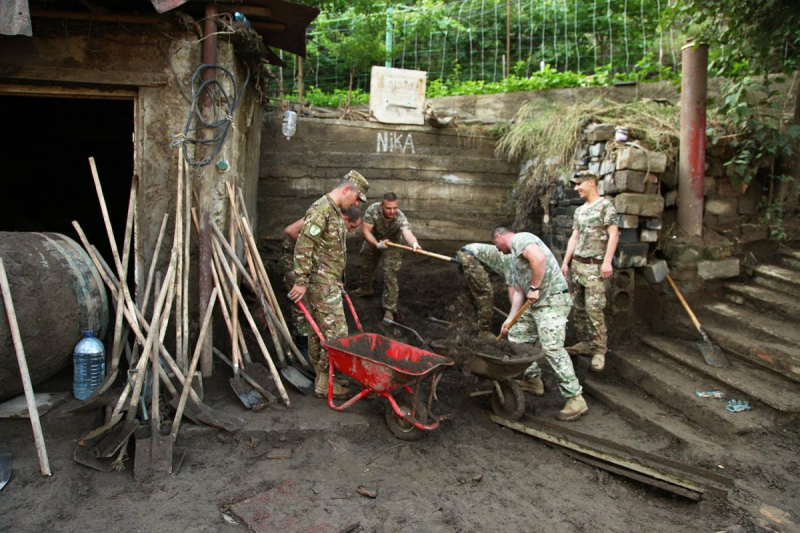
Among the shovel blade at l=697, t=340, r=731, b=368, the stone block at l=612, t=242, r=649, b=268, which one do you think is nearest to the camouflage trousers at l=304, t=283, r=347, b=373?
the stone block at l=612, t=242, r=649, b=268

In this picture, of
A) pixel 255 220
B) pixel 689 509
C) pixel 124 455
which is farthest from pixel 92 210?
pixel 689 509

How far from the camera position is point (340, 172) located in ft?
26.3

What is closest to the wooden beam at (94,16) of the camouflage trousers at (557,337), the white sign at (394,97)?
the white sign at (394,97)

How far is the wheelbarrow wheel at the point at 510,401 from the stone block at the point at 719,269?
2.93 metres

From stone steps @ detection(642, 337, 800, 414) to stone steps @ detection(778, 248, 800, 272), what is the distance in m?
1.53

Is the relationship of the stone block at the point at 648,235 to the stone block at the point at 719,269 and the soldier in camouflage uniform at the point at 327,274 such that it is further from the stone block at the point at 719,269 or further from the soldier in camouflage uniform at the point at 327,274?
the soldier in camouflage uniform at the point at 327,274

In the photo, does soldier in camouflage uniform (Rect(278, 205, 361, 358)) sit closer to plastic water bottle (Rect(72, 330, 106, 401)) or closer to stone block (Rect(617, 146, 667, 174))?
plastic water bottle (Rect(72, 330, 106, 401))

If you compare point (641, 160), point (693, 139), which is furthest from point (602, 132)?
point (693, 139)

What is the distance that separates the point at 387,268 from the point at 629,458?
3.60 metres

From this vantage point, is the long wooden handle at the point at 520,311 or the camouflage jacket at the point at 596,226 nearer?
the long wooden handle at the point at 520,311

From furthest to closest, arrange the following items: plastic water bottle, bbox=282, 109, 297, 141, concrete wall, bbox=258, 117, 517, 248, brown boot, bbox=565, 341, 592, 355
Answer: concrete wall, bbox=258, 117, 517, 248 → plastic water bottle, bbox=282, 109, 297, 141 → brown boot, bbox=565, 341, 592, 355

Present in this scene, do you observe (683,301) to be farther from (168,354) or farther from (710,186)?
(168,354)

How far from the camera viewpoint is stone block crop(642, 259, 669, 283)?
6.28m

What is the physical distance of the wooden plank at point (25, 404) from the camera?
3.99 meters
